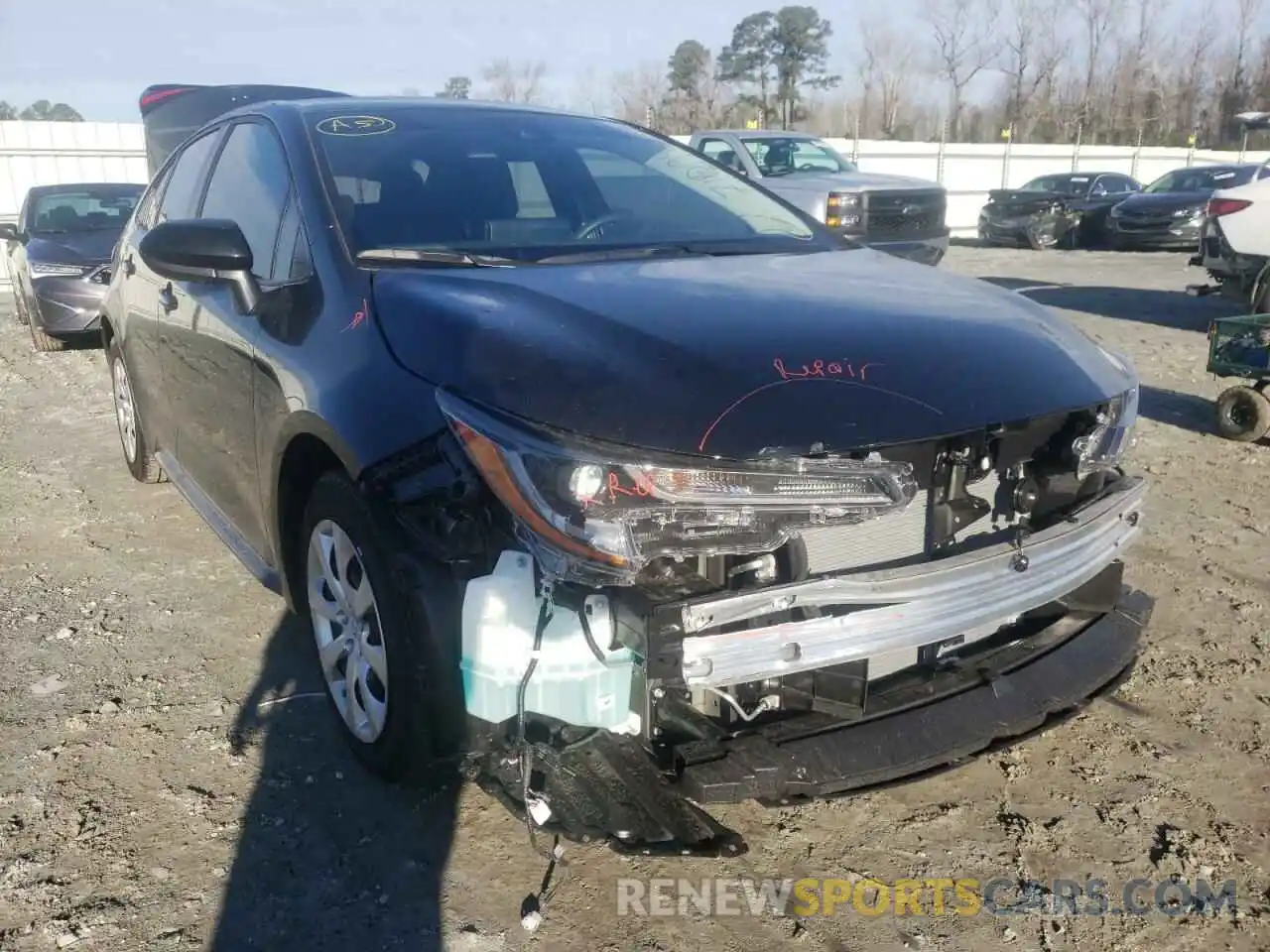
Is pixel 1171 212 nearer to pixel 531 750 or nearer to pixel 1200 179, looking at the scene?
pixel 1200 179

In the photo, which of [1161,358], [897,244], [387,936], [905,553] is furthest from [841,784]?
[897,244]

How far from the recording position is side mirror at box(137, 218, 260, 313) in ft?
9.50

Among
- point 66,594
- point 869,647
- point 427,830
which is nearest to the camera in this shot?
point 869,647

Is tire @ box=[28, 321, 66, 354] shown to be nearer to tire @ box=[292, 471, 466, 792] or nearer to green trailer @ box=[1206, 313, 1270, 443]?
tire @ box=[292, 471, 466, 792]

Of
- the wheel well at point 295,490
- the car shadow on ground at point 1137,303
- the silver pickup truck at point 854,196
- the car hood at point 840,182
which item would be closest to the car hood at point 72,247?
the silver pickup truck at point 854,196

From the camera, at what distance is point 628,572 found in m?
2.00

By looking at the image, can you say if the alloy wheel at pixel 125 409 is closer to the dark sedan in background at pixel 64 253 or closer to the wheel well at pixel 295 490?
the wheel well at pixel 295 490

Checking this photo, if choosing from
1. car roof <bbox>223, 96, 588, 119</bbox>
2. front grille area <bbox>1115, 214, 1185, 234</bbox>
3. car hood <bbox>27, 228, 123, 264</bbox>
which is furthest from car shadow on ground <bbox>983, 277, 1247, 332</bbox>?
car hood <bbox>27, 228, 123, 264</bbox>

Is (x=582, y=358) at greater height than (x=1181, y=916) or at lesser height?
greater

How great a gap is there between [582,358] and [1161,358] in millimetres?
7721

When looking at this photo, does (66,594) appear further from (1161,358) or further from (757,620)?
(1161,358)

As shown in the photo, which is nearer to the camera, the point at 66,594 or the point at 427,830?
the point at 427,830

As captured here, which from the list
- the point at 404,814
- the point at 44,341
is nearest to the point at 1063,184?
the point at 44,341

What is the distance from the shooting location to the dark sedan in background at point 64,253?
939 cm
